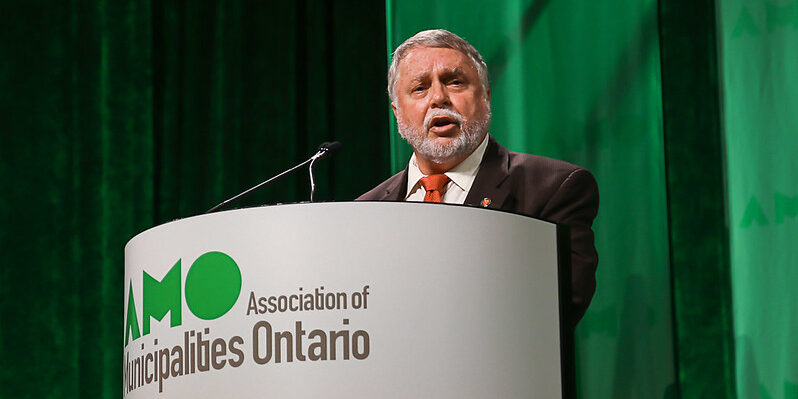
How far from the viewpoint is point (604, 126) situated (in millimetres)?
3832

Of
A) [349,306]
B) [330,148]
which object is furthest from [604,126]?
[349,306]

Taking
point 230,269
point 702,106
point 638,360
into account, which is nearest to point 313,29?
point 702,106

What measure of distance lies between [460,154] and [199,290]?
899mm

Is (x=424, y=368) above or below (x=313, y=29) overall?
below

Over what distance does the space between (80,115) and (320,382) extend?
2.77 meters

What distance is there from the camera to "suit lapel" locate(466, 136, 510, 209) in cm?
257

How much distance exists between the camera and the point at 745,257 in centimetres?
372

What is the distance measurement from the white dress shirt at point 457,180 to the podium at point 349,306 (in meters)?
0.66

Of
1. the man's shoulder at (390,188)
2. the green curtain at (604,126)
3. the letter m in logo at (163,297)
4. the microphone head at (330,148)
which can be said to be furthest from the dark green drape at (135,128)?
the letter m in logo at (163,297)

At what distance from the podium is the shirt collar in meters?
0.68

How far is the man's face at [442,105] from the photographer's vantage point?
2756 millimetres

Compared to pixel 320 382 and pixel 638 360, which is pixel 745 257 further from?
pixel 320 382

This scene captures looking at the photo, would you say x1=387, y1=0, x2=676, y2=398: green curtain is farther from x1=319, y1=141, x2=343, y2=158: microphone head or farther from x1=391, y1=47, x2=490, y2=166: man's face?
x1=319, y1=141, x2=343, y2=158: microphone head

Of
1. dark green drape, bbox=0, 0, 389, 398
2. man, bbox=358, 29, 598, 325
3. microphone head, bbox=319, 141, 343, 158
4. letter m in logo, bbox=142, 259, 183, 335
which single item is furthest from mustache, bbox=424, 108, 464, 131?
dark green drape, bbox=0, 0, 389, 398
